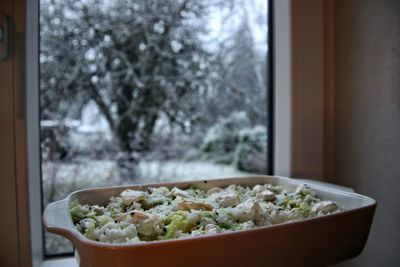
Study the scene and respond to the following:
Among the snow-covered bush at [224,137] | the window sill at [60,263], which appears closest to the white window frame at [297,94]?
the snow-covered bush at [224,137]

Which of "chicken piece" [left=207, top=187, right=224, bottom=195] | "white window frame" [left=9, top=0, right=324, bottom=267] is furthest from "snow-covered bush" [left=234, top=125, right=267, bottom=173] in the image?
"chicken piece" [left=207, top=187, right=224, bottom=195]

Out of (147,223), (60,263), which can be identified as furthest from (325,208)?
(60,263)

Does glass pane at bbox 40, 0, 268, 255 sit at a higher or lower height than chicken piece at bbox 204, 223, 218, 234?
higher

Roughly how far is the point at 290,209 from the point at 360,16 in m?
0.59

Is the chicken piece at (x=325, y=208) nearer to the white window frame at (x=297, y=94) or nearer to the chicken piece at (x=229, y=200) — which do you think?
the chicken piece at (x=229, y=200)

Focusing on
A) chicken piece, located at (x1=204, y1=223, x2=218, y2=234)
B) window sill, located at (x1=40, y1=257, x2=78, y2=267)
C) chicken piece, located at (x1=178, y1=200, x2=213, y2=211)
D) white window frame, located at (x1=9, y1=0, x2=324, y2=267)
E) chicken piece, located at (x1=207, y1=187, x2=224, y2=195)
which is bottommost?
window sill, located at (x1=40, y1=257, x2=78, y2=267)

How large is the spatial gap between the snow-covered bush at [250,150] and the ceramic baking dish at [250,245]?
750 millimetres

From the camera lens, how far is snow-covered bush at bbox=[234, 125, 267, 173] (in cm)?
138

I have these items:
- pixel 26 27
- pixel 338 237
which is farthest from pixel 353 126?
pixel 26 27

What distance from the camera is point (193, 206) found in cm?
59

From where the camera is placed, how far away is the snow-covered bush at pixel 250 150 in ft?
4.53

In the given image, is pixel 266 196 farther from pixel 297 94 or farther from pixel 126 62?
pixel 126 62

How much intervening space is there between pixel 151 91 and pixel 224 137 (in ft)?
1.45

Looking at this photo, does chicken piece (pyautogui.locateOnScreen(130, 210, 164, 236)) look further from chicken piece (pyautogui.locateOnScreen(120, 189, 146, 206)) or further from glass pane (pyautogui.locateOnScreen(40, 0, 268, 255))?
glass pane (pyautogui.locateOnScreen(40, 0, 268, 255))
